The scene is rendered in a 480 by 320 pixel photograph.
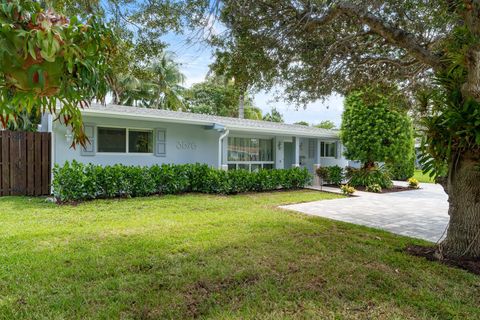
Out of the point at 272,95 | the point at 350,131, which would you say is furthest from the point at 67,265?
the point at 350,131

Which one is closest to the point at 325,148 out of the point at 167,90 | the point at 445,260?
the point at 445,260

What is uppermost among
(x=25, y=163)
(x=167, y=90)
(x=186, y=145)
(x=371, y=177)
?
(x=167, y=90)

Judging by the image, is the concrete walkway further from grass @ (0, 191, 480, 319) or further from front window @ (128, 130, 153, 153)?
front window @ (128, 130, 153, 153)

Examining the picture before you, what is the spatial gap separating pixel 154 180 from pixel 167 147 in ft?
7.60

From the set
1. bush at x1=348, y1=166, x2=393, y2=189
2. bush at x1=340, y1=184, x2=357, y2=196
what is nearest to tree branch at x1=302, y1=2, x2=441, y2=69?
bush at x1=340, y1=184, x2=357, y2=196

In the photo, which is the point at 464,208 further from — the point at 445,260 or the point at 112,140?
the point at 112,140

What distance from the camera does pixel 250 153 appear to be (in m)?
16.6

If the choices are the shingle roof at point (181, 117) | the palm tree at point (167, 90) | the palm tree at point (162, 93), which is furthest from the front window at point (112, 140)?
the palm tree at point (167, 90)

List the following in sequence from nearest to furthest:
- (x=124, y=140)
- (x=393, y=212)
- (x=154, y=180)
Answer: (x=393, y=212), (x=154, y=180), (x=124, y=140)

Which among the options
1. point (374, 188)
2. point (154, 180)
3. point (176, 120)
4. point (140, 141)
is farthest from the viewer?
point (374, 188)

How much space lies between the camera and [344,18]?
6859 mm

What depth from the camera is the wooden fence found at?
1073 centimetres

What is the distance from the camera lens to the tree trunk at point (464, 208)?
198 inches

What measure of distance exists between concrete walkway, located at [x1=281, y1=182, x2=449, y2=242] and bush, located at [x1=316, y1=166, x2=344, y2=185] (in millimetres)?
2517
